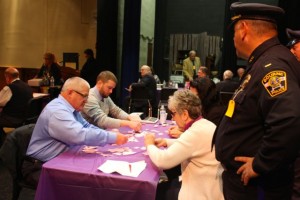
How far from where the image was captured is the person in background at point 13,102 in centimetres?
446

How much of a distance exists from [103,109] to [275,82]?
2418 millimetres

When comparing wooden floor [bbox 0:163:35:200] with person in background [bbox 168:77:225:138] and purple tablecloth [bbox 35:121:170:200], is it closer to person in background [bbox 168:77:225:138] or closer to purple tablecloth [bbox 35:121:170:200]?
purple tablecloth [bbox 35:121:170:200]

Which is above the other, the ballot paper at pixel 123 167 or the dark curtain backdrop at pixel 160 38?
the dark curtain backdrop at pixel 160 38

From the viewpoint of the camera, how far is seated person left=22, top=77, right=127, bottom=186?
2.19m

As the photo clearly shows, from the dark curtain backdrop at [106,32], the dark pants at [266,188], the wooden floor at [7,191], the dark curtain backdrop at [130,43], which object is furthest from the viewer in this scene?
the dark curtain backdrop at [130,43]

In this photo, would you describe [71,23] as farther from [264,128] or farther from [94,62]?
[264,128]

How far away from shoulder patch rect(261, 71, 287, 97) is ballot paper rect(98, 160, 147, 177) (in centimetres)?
87

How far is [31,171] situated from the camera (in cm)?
238

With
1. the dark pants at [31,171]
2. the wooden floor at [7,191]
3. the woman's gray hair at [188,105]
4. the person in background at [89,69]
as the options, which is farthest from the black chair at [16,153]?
the person in background at [89,69]

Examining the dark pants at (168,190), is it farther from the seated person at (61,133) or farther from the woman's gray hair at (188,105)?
the woman's gray hair at (188,105)

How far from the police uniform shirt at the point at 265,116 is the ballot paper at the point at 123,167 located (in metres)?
0.55

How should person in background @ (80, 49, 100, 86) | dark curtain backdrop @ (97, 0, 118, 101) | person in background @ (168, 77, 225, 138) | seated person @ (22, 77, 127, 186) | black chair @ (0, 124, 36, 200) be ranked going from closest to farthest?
seated person @ (22, 77, 127, 186) → black chair @ (0, 124, 36, 200) → person in background @ (168, 77, 225, 138) → person in background @ (80, 49, 100, 86) → dark curtain backdrop @ (97, 0, 118, 101)

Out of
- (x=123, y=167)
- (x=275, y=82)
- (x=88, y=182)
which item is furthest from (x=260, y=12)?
(x=88, y=182)

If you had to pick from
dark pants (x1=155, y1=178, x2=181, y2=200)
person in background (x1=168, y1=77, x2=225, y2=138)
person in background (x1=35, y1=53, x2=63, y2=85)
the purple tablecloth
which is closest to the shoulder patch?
the purple tablecloth
